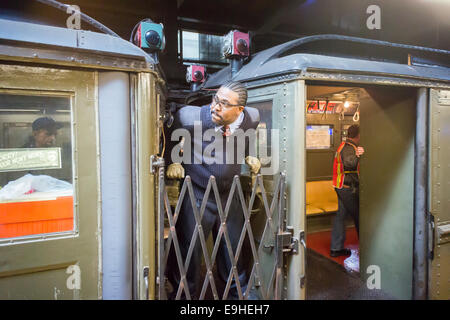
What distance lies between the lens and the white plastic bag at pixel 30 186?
1935 mm

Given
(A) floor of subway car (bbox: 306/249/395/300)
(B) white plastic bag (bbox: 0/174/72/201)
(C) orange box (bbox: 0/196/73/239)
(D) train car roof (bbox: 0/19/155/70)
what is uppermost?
(D) train car roof (bbox: 0/19/155/70)

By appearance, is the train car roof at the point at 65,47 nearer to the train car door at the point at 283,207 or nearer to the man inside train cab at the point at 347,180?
the train car door at the point at 283,207

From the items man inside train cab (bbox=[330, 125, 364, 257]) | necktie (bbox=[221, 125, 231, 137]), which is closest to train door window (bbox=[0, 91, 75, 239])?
necktie (bbox=[221, 125, 231, 137])

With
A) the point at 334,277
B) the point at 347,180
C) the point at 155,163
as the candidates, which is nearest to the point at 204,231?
the point at 155,163

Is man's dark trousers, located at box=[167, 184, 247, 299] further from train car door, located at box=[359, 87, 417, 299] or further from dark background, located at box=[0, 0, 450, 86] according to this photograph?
dark background, located at box=[0, 0, 450, 86]

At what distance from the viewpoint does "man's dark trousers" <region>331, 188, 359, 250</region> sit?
4398 mm

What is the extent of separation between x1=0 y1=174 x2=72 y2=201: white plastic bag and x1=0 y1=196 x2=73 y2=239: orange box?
0.07 m

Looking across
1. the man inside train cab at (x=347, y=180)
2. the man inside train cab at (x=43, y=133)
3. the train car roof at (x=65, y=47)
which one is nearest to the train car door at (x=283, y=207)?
the man inside train cab at (x=43, y=133)

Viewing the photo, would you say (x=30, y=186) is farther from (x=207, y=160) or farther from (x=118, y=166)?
(x=207, y=160)

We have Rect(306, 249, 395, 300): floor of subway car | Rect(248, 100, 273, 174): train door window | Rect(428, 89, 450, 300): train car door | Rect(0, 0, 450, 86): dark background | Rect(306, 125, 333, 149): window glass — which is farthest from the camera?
Rect(306, 125, 333, 149): window glass

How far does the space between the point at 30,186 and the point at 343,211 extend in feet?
14.2

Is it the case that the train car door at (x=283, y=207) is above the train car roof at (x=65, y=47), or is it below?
below

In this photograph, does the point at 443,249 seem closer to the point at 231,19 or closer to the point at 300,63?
the point at 300,63

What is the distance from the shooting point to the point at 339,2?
6.88 m
